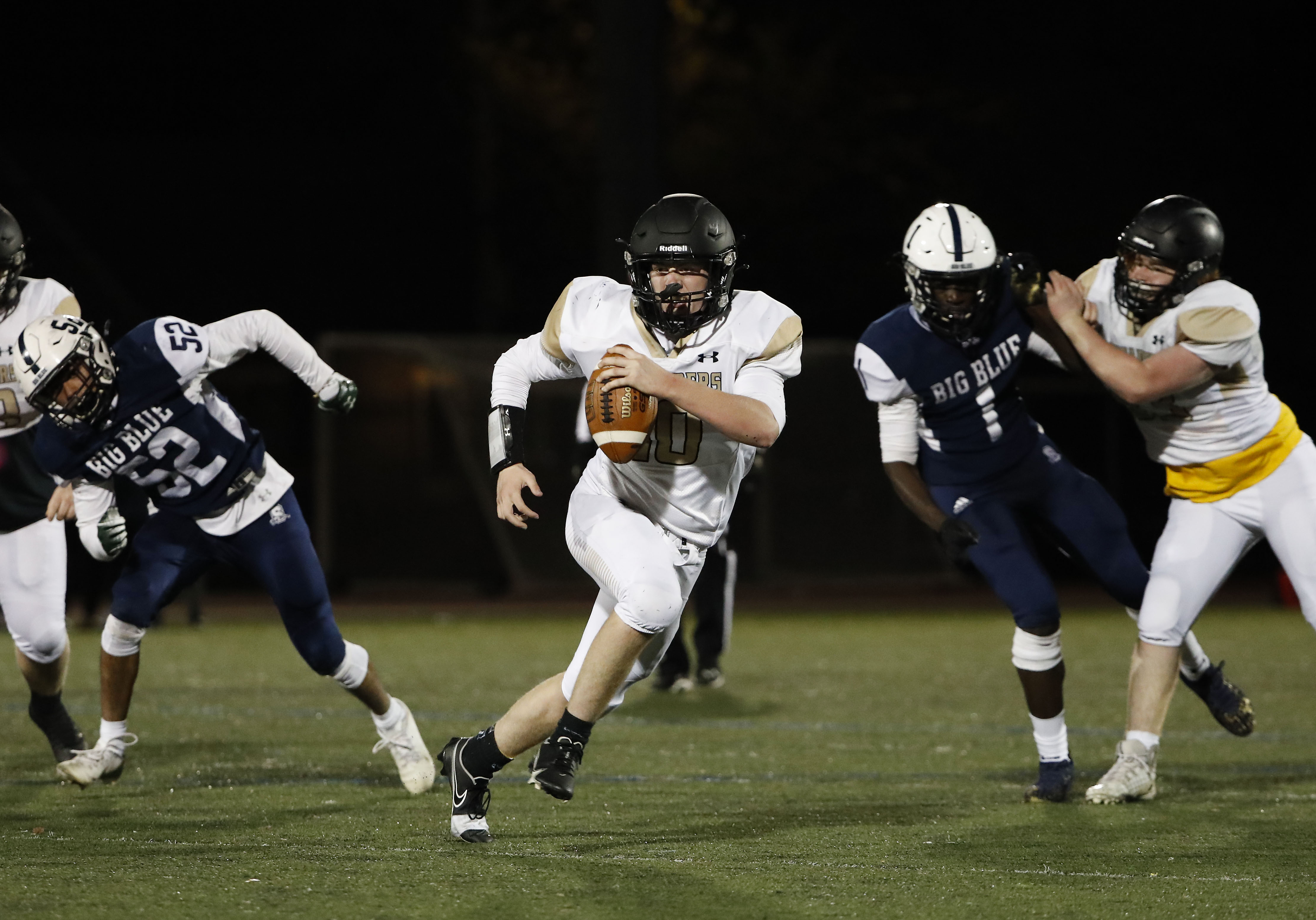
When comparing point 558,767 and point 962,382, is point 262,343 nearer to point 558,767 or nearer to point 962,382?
point 558,767

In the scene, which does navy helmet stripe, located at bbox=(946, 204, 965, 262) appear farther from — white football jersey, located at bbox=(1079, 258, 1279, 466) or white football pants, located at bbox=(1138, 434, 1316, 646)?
white football pants, located at bbox=(1138, 434, 1316, 646)

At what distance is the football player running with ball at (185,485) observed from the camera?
207 inches

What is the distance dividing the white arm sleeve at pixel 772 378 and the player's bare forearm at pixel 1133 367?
102 cm

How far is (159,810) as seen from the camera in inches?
199

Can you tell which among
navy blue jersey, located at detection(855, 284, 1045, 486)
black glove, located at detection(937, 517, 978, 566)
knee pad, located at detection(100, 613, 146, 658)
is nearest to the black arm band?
navy blue jersey, located at detection(855, 284, 1045, 486)

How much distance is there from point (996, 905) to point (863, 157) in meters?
17.1

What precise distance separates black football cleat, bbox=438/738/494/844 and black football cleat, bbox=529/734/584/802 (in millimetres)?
318

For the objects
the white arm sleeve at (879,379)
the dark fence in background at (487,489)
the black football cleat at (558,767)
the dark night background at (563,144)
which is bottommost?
the dark fence in background at (487,489)

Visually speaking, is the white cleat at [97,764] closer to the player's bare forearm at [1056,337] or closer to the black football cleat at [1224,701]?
the player's bare forearm at [1056,337]

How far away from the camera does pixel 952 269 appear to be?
5.13 metres

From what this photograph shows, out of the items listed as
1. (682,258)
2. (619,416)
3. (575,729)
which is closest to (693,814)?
(575,729)

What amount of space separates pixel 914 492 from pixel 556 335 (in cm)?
146

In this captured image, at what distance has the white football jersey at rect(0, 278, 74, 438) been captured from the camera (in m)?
5.59

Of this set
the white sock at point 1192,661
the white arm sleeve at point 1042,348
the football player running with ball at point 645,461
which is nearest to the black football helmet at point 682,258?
the football player running with ball at point 645,461
